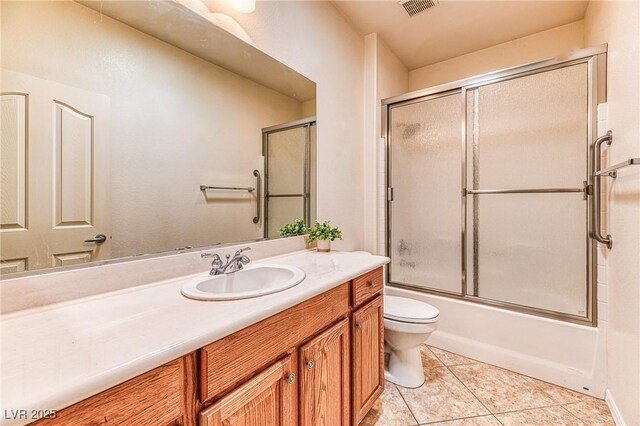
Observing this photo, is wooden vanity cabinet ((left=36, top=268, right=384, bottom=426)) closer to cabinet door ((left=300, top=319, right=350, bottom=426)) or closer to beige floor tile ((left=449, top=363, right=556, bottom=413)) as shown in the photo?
cabinet door ((left=300, top=319, right=350, bottom=426))

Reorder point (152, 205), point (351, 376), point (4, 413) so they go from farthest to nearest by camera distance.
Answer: point (351, 376) < point (152, 205) < point (4, 413)

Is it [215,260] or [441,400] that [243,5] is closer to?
[215,260]

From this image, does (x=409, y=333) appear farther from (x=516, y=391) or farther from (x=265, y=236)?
(x=265, y=236)

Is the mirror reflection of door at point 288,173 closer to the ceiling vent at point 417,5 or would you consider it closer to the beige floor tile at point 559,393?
the ceiling vent at point 417,5

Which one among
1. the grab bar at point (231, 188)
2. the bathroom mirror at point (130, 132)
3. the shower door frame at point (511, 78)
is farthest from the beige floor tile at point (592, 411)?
the grab bar at point (231, 188)

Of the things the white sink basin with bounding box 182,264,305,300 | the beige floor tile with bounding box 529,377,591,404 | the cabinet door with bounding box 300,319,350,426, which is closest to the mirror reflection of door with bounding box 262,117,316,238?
the white sink basin with bounding box 182,264,305,300

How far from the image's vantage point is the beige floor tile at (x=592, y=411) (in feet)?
4.66

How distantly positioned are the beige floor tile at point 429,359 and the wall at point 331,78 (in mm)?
950

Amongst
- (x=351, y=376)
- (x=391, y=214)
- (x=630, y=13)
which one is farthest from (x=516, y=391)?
(x=630, y=13)

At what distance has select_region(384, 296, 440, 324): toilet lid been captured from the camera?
1611 mm

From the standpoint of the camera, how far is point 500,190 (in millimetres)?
2043

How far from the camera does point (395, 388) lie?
1.70m

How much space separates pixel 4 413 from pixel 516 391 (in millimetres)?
2217

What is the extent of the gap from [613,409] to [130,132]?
264 centimetres
